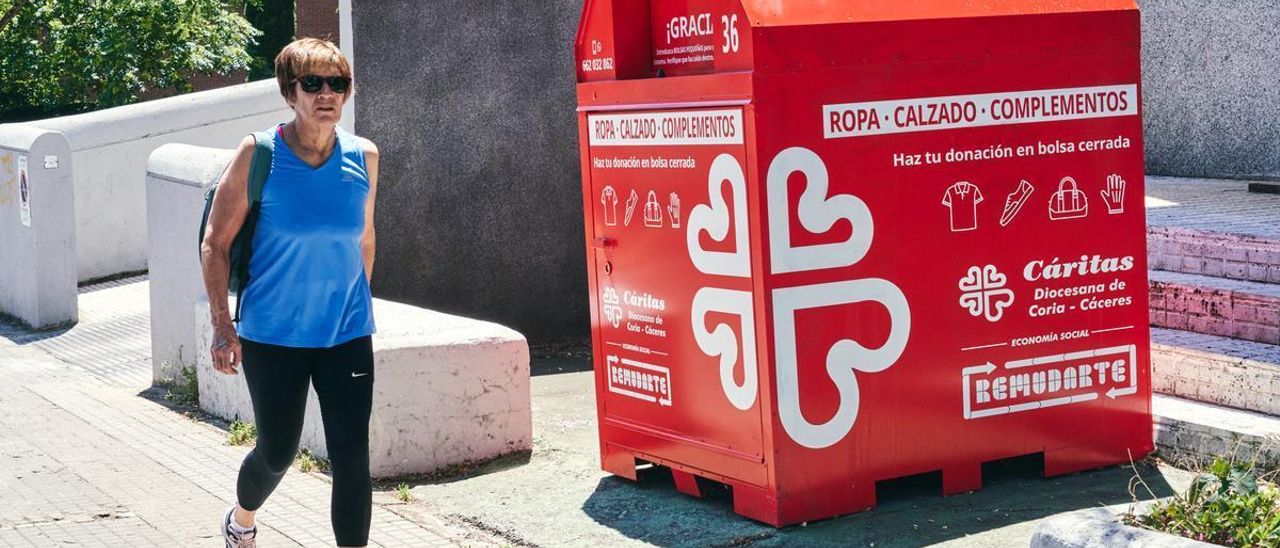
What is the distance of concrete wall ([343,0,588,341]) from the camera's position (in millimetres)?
10141

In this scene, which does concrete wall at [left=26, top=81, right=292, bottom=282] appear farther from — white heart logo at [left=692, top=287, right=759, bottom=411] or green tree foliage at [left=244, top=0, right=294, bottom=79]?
green tree foliage at [left=244, top=0, right=294, bottom=79]

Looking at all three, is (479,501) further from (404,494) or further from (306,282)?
(306,282)

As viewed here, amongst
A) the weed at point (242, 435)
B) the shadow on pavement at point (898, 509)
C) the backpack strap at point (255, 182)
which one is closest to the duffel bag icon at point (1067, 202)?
the shadow on pavement at point (898, 509)

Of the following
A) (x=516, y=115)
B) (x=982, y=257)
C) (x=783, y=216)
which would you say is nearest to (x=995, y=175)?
(x=982, y=257)

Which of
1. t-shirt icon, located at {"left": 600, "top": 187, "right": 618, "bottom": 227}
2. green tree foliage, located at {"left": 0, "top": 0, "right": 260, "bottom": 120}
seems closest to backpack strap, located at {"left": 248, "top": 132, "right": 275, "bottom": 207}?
t-shirt icon, located at {"left": 600, "top": 187, "right": 618, "bottom": 227}

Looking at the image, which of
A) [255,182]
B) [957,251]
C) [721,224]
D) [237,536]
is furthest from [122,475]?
[957,251]

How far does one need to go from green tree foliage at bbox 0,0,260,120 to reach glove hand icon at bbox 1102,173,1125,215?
20.4 meters

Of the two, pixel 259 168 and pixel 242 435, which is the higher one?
pixel 259 168

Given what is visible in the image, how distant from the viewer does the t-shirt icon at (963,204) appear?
6035 mm

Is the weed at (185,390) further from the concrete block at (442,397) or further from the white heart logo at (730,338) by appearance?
the white heart logo at (730,338)

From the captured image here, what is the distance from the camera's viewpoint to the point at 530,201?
A: 34.9 ft

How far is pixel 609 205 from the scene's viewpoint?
6582 millimetres

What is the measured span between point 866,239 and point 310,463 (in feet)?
9.46

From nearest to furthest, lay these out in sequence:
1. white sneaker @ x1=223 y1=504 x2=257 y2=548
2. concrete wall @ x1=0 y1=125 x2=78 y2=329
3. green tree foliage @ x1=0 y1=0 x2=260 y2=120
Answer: white sneaker @ x1=223 y1=504 x2=257 y2=548 → concrete wall @ x1=0 y1=125 x2=78 y2=329 → green tree foliage @ x1=0 y1=0 x2=260 y2=120
